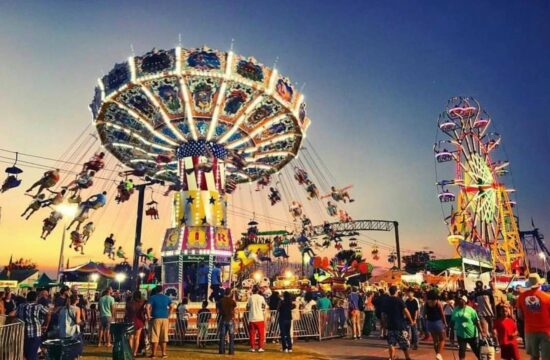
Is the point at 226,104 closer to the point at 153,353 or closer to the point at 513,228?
the point at 153,353

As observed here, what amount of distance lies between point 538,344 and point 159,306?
8.52m

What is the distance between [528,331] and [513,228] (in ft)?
191

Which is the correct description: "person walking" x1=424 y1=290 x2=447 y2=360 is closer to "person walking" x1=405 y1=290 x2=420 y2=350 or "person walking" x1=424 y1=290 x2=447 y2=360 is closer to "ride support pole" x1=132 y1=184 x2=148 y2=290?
"person walking" x1=405 y1=290 x2=420 y2=350

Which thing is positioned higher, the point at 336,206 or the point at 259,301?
the point at 336,206

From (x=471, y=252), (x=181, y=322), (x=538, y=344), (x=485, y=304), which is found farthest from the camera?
(x=471, y=252)

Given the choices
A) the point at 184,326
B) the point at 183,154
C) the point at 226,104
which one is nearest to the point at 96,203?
the point at 183,154

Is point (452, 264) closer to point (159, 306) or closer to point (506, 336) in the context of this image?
point (506, 336)

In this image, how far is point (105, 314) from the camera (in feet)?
43.3

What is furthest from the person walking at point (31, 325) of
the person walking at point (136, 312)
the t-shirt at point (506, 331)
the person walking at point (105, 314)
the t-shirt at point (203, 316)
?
the t-shirt at point (506, 331)

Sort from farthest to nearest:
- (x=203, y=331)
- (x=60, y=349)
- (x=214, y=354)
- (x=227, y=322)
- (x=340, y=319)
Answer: (x=340, y=319) < (x=203, y=331) < (x=227, y=322) < (x=214, y=354) < (x=60, y=349)

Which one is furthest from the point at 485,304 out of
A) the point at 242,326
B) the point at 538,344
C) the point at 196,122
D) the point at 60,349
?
the point at 196,122

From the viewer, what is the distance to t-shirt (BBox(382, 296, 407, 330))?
991 cm

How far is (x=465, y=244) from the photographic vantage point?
26359 millimetres

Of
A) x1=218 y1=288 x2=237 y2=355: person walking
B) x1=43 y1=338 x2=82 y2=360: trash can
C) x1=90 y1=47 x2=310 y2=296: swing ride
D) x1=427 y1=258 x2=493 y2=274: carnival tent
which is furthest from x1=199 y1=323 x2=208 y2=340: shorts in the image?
x1=427 y1=258 x2=493 y2=274: carnival tent
